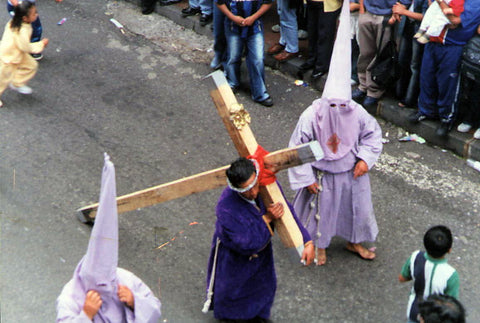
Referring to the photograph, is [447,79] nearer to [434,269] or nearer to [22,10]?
[434,269]

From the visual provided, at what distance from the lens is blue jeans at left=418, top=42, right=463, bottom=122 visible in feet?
21.6

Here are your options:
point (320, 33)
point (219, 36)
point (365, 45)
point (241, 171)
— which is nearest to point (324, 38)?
point (320, 33)

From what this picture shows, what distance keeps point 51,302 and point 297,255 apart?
217 cm

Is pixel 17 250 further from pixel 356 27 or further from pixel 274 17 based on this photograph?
pixel 274 17

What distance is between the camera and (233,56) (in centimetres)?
799

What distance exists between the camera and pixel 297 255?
171 inches

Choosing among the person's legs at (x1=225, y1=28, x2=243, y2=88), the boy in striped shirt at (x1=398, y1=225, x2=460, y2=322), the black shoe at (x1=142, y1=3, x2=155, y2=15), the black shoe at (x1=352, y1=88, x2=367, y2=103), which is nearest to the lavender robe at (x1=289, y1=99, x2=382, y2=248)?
the boy in striped shirt at (x1=398, y1=225, x2=460, y2=322)

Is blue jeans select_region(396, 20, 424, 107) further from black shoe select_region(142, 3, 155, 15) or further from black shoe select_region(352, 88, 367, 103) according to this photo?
black shoe select_region(142, 3, 155, 15)

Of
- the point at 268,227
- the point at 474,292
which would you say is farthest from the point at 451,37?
the point at 268,227

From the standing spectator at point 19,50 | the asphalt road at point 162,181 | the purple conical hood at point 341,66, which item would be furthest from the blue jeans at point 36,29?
the purple conical hood at point 341,66

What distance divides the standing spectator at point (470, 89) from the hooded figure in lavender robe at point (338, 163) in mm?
1753

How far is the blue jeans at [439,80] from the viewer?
6594 mm

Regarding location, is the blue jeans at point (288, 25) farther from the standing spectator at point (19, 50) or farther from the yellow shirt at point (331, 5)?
the standing spectator at point (19, 50)

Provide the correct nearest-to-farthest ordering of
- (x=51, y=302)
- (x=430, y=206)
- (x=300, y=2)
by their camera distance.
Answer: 1. (x=51, y=302)
2. (x=430, y=206)
3. (x=300, y=2)
